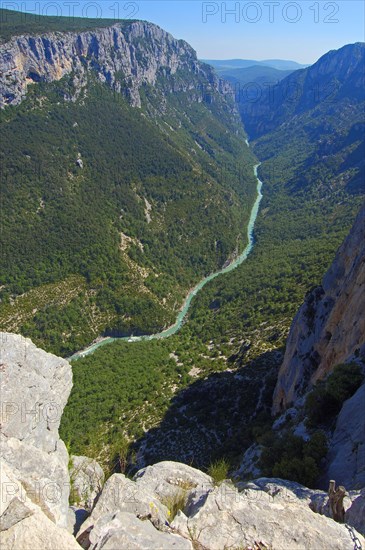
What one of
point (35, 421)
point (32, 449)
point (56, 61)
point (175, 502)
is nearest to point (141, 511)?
point (175, 502)

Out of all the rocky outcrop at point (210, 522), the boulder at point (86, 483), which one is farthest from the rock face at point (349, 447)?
the boulder at point (86, 483)

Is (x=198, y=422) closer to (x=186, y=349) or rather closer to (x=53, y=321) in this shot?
(x=186, y=349)

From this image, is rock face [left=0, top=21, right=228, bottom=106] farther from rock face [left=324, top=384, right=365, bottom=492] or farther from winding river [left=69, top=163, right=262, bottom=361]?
rock face [left=324, top=384, right=365, bottom=492]

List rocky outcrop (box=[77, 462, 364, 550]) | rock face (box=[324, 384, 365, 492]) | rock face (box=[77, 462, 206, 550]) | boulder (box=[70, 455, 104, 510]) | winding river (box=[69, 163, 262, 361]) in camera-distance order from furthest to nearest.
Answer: winding river (box=[69, 163, 262, 361]), rock face (box=[324, 384, 365, 492]), boulder (box=[70, 455, 104, 510]), rocky outcrop (box=[77, 462, 364, 550]), rock face (box=[77, 462, 206, 550])

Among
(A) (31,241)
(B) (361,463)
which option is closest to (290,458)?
(B) (361,463)

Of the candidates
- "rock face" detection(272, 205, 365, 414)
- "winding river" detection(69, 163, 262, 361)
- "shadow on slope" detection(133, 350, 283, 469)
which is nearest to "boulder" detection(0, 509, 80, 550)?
"rock face" detection(272, 205, 365, 414)

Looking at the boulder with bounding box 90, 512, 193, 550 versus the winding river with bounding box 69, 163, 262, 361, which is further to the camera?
the winding river with bounding box 69, 163, 262, 361
